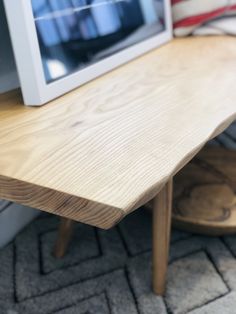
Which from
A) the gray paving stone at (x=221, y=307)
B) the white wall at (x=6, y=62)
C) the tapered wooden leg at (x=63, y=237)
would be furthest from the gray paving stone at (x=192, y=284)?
the white wall at (x=6, y=62)

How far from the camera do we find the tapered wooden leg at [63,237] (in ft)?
2.43

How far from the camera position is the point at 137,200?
0.33m

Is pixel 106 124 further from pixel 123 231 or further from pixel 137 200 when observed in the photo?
pixel 123 231

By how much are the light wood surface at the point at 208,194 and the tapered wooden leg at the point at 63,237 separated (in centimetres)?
21

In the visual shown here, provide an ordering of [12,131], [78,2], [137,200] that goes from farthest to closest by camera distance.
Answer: [78,2] → [12,131] → [137,200]

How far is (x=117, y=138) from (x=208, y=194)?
40 cm

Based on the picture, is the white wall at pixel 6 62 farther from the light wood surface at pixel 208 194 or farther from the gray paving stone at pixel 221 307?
the gray paving stone at pixel 221 307

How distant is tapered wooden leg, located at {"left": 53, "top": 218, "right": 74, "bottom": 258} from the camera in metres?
0.74

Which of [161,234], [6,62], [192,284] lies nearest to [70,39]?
[6,62]

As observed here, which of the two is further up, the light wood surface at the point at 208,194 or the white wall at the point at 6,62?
the white wall at the point at 6,62

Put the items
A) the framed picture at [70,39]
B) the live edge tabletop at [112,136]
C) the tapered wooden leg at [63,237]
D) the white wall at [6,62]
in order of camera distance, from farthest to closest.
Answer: the tapered wooden leg at [63,237] < the white wall at [6,62] < the framed picture at [70,39] < the live edge tabletop at [112,136]

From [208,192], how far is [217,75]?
0.26m

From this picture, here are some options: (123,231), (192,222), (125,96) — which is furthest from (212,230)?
(125,96)

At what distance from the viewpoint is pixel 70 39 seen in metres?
0.58
